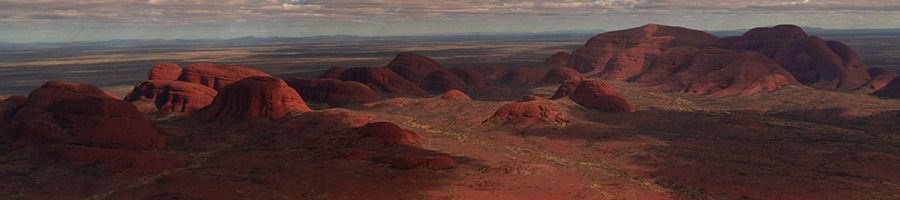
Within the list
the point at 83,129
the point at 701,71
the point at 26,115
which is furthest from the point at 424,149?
the point at 701,71

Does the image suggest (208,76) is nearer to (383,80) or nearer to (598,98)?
(383,80)

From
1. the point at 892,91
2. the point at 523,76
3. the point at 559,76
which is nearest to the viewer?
the point at 892,91

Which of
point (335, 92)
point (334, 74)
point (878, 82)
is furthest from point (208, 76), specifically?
point (878, 82)

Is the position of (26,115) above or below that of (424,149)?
above

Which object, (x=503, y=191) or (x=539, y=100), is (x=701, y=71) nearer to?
(x=539, y=100)

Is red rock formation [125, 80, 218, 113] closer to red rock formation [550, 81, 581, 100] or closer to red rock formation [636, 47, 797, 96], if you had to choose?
red rock formation [550, 81, 581, 100]

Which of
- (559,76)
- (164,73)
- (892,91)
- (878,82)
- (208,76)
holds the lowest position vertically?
(878,82)
